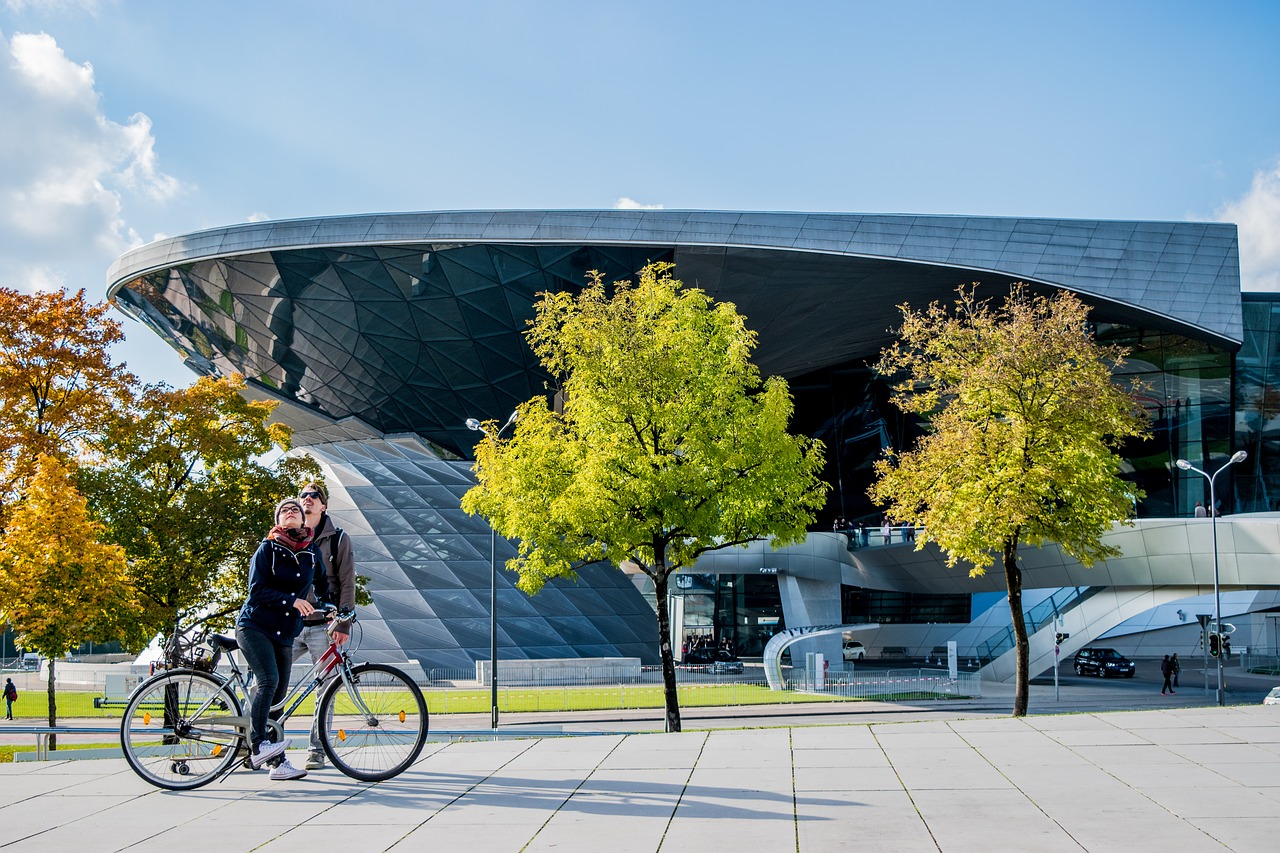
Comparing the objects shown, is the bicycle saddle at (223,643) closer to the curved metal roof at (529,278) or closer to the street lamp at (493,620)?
the street lamp at (493,620)

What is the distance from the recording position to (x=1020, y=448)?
20016mm

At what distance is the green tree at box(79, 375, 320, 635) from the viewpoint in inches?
942

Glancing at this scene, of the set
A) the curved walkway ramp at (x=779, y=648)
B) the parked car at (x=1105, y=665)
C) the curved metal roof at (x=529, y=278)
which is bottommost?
the parked car at (x=1105, y=665)

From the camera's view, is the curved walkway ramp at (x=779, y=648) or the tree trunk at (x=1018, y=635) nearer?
the tree trunk at (x=1018, y=635)

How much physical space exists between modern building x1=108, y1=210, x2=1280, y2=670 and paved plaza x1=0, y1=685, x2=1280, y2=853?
1292 inches

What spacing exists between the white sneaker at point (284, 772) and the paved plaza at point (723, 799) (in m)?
0.10

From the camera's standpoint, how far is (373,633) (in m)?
40.5

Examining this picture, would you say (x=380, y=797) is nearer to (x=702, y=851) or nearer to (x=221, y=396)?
(x=702, y=851)

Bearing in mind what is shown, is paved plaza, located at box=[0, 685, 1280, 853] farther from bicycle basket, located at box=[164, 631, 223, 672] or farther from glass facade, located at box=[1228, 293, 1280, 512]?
glass facade, located at box=[1228, 293, 1280, 512]

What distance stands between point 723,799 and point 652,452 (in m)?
13.8

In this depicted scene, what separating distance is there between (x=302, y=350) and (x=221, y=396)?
2399 centimetres

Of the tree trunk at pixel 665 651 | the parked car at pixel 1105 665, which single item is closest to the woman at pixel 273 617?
the tree trunk at pixel 665 651

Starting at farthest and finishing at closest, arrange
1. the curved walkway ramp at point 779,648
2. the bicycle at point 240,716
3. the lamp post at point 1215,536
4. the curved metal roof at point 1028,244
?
the curved metal roof at point 1028,244 → the curved walkway ramp at point 779,648 → the lamp post at point 1215,536 → the bicycle at point 240,716

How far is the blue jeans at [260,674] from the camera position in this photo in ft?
22.7
